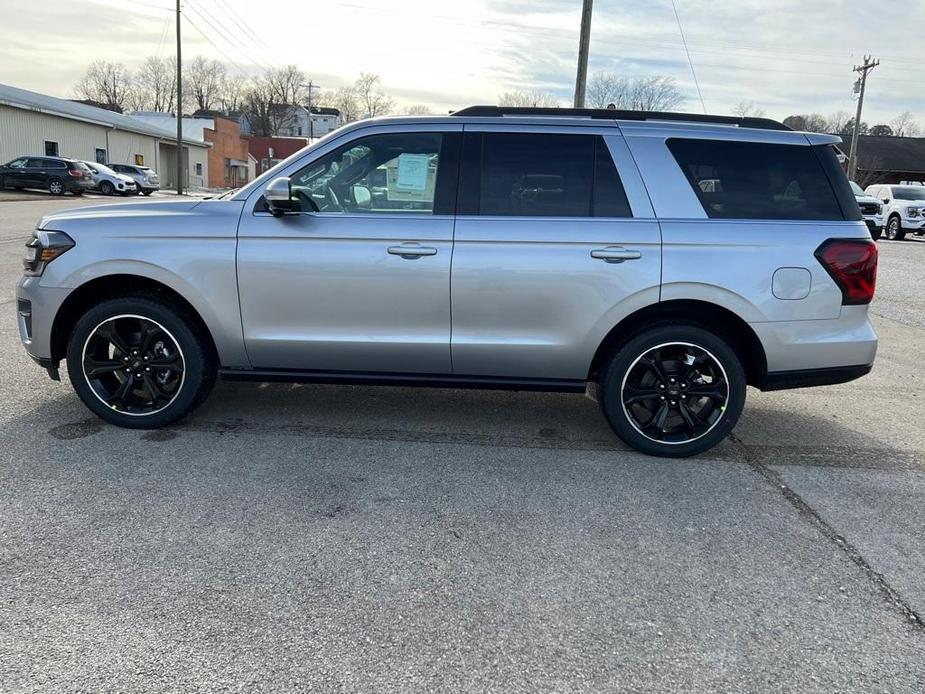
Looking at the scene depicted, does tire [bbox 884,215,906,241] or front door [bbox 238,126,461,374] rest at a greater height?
tire [bbox 884,215,906,241]

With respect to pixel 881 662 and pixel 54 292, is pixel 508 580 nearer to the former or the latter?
pixel 881 662

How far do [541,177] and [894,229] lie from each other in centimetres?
2741

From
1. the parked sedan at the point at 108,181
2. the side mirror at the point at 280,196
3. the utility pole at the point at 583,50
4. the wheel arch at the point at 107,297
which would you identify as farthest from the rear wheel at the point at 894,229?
the parked sedan at the point at 108,181

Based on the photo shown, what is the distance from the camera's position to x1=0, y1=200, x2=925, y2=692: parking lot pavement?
2.47 metres

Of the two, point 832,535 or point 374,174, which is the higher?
point 374,174

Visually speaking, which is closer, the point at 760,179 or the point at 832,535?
the point at 832,535

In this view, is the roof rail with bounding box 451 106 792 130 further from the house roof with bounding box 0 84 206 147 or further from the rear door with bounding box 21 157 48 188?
the house roof with bounding box 0 84 206 147

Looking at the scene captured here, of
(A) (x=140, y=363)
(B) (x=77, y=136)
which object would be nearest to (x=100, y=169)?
(B) (x=77, y=136)

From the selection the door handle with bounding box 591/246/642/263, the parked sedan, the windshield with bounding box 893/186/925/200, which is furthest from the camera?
the parked sedan

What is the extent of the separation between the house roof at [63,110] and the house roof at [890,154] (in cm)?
5166

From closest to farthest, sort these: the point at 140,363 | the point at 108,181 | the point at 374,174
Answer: the point at 374,174, the point at 140,363, the point at 108,181

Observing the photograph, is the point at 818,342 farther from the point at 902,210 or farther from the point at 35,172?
the point at 35,172

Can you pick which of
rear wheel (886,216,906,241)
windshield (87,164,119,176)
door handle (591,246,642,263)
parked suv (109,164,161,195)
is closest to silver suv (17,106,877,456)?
door handle (591,246,642,263)

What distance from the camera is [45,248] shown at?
4449 mm
